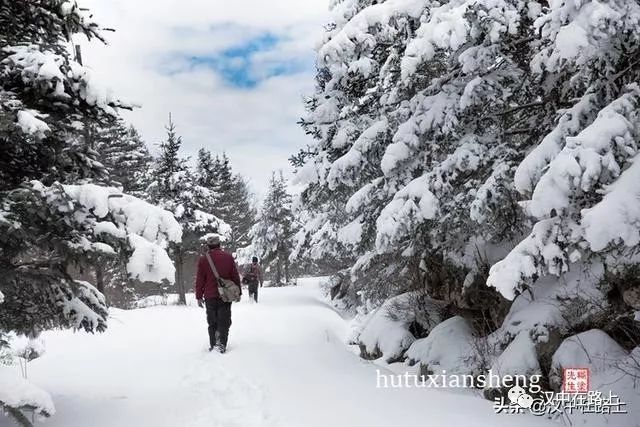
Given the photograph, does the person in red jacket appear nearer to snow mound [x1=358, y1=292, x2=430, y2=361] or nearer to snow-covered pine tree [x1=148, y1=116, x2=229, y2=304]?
snow mound [x1=358, y1=292, x2=430, y2=361]

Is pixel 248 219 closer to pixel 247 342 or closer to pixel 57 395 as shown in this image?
pixel 247 342

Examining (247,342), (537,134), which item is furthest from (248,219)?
(537,134)

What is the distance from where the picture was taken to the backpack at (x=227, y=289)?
337 inches

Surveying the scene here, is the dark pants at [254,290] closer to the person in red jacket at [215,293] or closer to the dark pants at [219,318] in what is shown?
the person in red jacket at [215,293]

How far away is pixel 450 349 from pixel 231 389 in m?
3.67

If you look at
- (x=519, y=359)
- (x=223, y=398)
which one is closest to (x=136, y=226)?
(x=223, y=398)

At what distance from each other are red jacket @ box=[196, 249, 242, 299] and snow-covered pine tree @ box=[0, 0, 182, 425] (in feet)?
10.4

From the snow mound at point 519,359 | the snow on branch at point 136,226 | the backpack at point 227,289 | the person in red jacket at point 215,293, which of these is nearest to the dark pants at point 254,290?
the person in red jacket at point 215,293

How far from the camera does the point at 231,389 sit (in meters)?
6.16

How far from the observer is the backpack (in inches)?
337

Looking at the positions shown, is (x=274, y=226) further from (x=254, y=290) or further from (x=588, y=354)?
(x=588, y=354)

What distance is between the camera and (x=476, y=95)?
263 inches

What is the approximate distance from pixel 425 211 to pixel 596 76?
2380 millimetres

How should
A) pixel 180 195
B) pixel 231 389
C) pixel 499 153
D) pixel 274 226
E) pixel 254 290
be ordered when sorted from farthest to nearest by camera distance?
pixel 274 226 → pixel 180 195 → pixel 254 290 → pixel 499 153 → pixel 231 389
